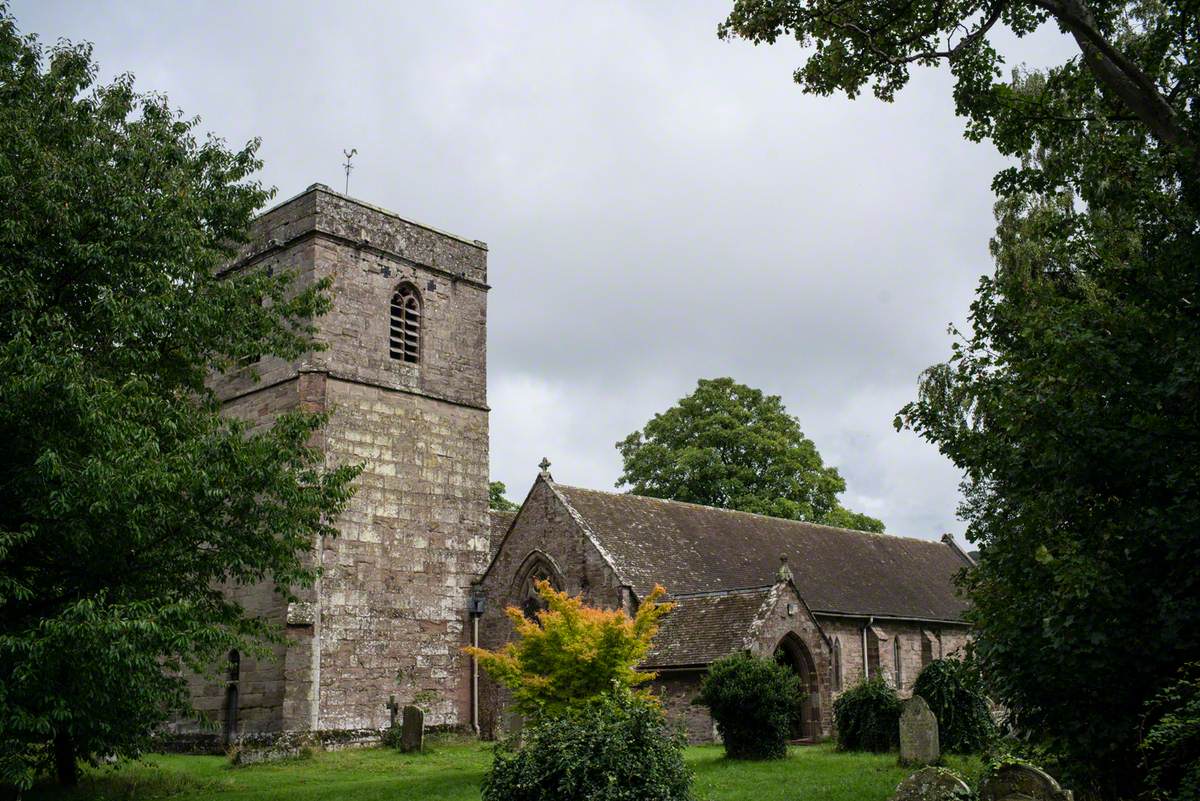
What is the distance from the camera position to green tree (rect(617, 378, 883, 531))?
45000 millimetres

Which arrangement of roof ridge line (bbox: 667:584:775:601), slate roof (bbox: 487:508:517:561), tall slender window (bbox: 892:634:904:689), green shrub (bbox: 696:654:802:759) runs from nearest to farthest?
green shrub (bbox: 696:654:802:759)
roof ridge line (bbox: 667:584:775:601)
slate roof (bbox: 487:508:517:561)
tall slender window (bbox: 892:634:904:689)

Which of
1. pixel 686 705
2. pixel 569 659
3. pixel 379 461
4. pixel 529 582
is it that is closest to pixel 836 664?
pixel 686 705

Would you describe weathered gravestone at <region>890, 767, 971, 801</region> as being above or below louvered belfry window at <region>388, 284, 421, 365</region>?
below

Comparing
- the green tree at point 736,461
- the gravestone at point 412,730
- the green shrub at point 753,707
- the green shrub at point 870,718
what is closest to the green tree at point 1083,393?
the green shrub at point 753,707

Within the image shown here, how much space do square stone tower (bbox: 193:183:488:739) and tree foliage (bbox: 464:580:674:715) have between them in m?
6.28

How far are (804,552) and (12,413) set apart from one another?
2387 cm

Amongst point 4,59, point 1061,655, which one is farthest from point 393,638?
point 1061,655

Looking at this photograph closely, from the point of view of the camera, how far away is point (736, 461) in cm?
4591

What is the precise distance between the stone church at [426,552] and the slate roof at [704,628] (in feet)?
0.17

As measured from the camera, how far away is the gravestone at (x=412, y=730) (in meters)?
23.3

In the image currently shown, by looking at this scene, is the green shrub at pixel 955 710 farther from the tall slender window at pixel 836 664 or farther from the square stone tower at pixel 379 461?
the square stone tower at pixel 379 461

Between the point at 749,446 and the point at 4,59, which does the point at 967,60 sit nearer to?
the point at 4,59

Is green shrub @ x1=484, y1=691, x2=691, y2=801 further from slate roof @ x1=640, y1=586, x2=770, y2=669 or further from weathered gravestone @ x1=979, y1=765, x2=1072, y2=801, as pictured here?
slate roof @ x1=640, y1=586, x2=770, y2=669

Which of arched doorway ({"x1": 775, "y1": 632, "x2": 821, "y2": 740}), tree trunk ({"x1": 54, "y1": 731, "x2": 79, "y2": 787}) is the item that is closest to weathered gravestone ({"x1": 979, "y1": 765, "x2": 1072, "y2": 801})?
arched doorway ({"x1": 775, "y1": 632, "x2": 821, "y2": 740})
